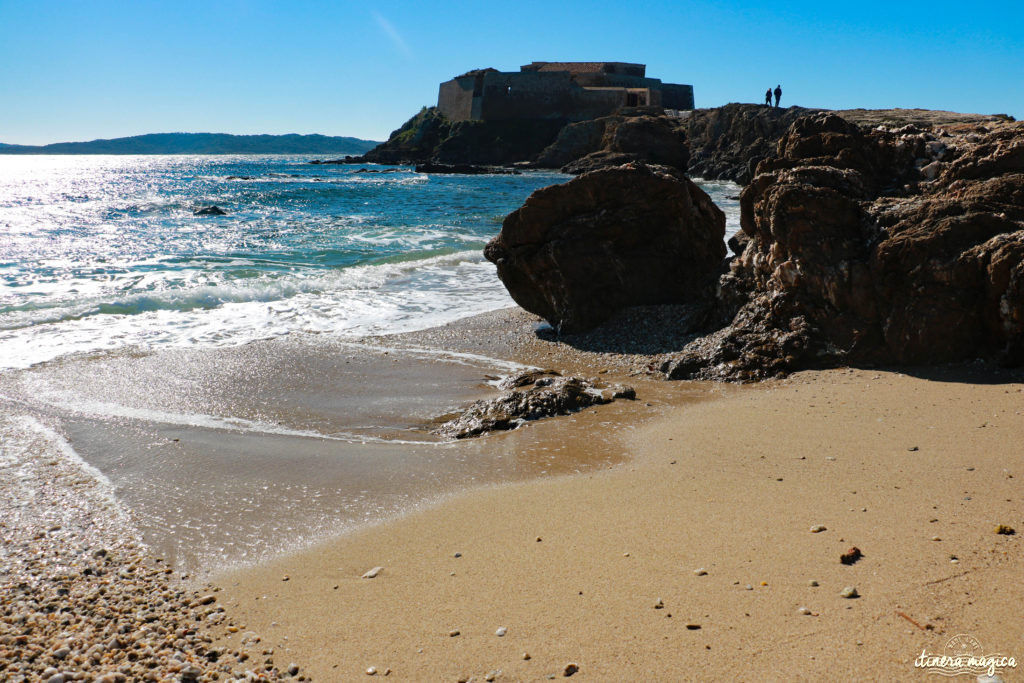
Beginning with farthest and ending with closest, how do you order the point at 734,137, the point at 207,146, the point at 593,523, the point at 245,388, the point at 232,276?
the point at 207,146 < the point at 734,137 < the point at 232,276 < the point at 245,388 < the point at 593,523

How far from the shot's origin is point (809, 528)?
9.44 ft

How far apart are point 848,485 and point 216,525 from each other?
317cm

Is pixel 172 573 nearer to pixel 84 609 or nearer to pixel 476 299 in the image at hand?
pixel 84 609

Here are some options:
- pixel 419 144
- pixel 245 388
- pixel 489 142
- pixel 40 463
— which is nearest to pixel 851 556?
pixel 40 463

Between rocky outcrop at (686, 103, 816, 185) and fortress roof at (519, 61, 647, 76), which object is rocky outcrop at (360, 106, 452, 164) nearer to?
fortress roof at (519, 61, 647, 76)

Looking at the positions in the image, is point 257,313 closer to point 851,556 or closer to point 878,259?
point 878,259

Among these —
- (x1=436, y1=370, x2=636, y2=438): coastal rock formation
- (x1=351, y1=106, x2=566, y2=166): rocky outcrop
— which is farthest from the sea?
(x1=351, y1=106, x2=566, y2=166): rocky outcrop

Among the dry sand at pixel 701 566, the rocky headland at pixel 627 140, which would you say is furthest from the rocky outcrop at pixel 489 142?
the dry sand at pixel 701 566

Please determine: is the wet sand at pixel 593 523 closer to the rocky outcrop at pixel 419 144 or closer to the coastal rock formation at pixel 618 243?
the coastal rock formation at pixel 618 243

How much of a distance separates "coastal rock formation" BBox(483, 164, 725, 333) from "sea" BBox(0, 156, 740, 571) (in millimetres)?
1358

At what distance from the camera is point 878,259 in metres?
5.41

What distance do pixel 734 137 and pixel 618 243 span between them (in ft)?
145

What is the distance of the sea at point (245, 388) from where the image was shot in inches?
155

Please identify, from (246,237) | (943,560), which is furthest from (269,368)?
(246,237)
